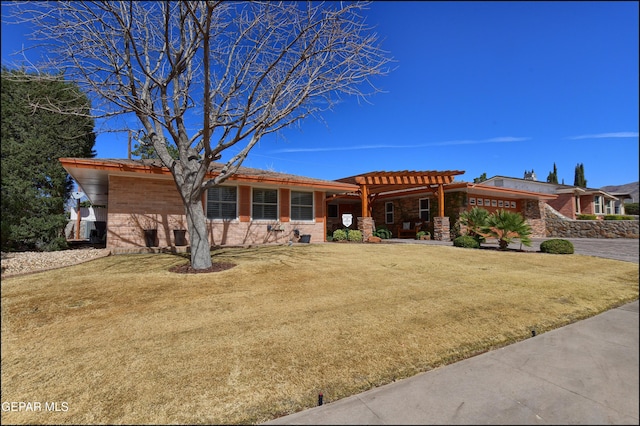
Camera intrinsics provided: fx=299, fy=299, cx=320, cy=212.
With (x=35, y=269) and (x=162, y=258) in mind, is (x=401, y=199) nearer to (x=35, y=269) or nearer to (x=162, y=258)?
(x=162, y=258)

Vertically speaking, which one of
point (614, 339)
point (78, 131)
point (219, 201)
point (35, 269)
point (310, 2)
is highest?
point (310, 2)

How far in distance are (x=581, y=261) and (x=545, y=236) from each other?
44.7ft

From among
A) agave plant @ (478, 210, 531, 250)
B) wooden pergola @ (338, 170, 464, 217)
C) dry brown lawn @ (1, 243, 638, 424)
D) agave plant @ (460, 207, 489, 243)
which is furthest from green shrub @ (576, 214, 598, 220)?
dry brown lawn @ (1, 243, 638, 424)

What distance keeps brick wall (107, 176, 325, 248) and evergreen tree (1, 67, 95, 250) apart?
151cm

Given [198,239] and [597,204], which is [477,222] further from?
[597,204]

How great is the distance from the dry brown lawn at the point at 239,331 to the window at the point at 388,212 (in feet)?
45.9

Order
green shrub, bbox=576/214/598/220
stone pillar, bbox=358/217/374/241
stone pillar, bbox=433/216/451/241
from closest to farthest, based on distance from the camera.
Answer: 1. stone pillar, bbox=358/217/374/241
2. stone pillar, bbox=433/216/451/241
3. green shrub, bbox=576/214/598/220

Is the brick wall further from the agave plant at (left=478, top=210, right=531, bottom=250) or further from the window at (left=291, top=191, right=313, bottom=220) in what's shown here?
the agave plant at (left=478, top=210, right=531, bottom=250)

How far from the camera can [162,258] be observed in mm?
8289

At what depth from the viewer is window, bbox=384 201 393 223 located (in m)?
20.7

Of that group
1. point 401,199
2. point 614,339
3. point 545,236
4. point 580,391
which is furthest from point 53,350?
point 545,236

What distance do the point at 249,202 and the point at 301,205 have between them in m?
2.52

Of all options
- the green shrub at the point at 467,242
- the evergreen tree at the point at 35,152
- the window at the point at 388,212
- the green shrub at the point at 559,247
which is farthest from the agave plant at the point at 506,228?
the evergreen tree at the point at 35,152

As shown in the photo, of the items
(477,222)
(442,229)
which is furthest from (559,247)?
(442,229)
